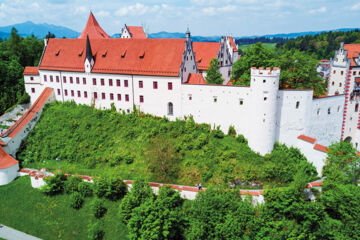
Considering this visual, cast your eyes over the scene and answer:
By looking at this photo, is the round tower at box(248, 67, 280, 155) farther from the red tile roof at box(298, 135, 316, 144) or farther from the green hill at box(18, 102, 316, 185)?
the red tile roof at box(298, 135, 316, 144)

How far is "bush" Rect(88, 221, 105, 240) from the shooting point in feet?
90.3

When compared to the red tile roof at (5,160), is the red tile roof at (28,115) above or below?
above

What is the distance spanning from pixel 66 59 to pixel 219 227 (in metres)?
38.0

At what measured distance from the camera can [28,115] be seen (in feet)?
149

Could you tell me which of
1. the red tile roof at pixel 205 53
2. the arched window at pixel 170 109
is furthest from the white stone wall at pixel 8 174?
the red tile roof at pixel 205 53

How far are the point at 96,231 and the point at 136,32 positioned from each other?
192 feet

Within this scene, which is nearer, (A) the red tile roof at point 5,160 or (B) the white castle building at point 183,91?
(B) the white castle building at point 183,91

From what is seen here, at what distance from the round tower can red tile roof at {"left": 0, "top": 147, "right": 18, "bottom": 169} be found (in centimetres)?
3003

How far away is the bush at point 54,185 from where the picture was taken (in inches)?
1265

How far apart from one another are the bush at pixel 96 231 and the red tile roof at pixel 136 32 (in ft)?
181

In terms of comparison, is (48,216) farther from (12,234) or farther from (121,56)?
(121,56)

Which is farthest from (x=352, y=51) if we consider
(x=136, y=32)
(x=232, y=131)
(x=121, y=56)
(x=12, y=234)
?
(x=136, y=32)

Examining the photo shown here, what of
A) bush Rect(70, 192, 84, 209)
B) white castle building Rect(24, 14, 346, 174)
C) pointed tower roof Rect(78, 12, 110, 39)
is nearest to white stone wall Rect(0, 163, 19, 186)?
bush Rect(70, 192, 84, 209)

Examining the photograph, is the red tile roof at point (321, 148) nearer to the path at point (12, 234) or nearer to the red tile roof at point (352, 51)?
the red tile roof at point (352, 51)
